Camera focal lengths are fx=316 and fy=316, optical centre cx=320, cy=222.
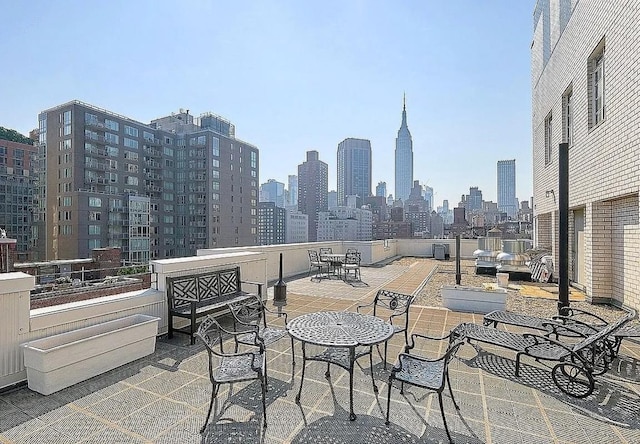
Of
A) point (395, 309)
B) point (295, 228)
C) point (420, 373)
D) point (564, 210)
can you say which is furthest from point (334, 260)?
point (295, 228)

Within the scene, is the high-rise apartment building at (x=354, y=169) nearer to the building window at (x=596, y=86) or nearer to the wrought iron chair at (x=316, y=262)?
the wrought iron chair at (x=316, y=262)

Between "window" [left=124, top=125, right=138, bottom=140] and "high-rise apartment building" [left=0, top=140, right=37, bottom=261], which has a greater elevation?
"window" [left=124, top=125, right=138, bottom=140]

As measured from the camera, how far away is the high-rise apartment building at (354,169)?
7003 inches

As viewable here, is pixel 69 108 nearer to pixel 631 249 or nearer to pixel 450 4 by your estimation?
pixel 450 4

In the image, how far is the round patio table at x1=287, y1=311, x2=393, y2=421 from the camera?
2865 millimetres

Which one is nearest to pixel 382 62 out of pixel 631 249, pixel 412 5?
pixel 412 5

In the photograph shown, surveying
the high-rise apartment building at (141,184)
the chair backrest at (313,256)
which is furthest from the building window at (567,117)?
the high-rise apartment building at (141,184)

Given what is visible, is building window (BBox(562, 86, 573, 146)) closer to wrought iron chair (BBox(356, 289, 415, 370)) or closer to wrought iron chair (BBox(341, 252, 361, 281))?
wrought iron chair (BBox(341, 252, 361, 281))

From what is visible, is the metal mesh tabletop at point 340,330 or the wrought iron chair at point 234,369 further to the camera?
the metal mesh tabletop at point 340,330

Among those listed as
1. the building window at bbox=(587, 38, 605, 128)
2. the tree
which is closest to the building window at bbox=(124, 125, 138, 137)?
the tree

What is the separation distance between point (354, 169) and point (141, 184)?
141 meters

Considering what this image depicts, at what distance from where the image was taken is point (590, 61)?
7938mm

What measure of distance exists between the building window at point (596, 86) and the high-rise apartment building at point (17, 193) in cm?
5642

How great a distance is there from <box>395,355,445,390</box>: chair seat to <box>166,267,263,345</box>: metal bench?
313 centimetres
